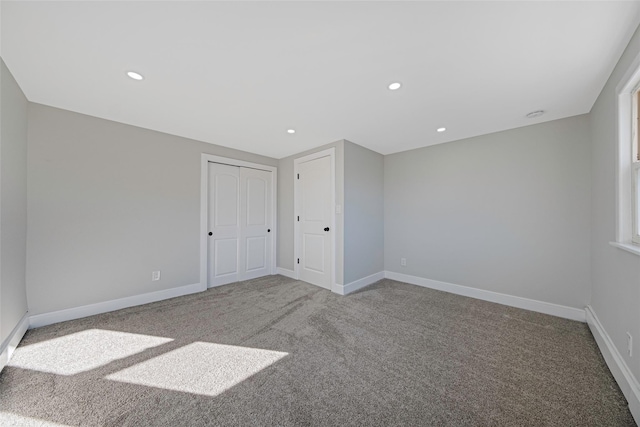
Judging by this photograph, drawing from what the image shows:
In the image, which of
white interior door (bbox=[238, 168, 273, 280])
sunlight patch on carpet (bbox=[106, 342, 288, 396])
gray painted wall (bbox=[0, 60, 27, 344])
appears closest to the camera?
sunlight patch on carpet (bbox=[106, 342, 288, 396])

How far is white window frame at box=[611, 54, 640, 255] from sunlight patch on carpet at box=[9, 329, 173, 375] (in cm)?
386

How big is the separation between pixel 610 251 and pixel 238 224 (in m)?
4.45

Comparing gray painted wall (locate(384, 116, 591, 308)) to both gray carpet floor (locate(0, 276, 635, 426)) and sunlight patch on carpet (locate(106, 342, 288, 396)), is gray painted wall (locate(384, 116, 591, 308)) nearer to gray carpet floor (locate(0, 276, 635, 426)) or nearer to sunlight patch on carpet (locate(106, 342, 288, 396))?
gray carpet floor (locate(0, 276, 635, 426))

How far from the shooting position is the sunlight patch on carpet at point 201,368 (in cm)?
161

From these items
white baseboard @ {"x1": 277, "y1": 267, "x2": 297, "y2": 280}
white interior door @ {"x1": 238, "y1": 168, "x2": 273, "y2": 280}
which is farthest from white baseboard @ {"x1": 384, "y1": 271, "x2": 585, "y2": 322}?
white interior door @ {"x1": 238, "y1": 168, "x2": 273, "y2": 280}

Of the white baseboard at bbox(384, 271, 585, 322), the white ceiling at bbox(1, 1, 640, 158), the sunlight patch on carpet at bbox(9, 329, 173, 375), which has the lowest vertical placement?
the sunlight patch on carpet at bbox(9, 329, 173, 375)

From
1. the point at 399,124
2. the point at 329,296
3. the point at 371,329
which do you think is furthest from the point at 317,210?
the point at 371,329

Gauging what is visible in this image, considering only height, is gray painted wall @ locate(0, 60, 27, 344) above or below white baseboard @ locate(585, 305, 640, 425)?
above

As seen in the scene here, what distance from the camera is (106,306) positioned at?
9.07 feet

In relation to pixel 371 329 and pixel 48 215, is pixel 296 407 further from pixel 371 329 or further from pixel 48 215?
pixel 48 215

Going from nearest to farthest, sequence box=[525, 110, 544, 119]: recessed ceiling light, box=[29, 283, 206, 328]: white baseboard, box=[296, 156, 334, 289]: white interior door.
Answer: box=[29, 283, 206, 328]: white baseboard → box=[525, 110, 544, 119]: recessed ceiling light → box=[296, 156, 334, 289]: white interior door

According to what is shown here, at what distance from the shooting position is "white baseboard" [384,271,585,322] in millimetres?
2668

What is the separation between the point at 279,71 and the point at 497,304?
3.77m

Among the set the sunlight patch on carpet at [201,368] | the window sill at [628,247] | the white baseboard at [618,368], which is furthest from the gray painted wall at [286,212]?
the white baseboard at [618,368]
